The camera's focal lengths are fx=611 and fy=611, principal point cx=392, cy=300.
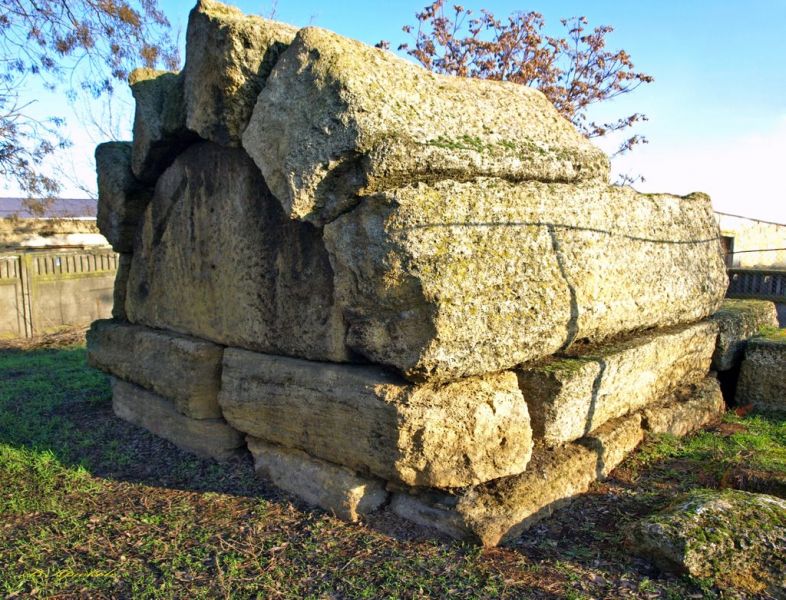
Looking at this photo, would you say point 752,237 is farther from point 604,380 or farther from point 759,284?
point 604,380

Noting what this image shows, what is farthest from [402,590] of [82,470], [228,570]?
[82,470]

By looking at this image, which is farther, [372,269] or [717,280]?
[717,280]

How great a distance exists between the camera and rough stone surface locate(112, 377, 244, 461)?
3.65 metres

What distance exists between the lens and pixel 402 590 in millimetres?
2314

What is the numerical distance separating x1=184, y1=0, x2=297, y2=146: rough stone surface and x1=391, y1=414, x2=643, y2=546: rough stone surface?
2168 mm

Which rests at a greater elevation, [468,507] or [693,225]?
[693,225]

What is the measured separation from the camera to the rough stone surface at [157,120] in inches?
152

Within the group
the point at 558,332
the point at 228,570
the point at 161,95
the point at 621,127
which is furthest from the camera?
the point at 621,127

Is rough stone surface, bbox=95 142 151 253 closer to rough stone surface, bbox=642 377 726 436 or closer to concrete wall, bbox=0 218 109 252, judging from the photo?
rough stone surface, bbox=642 377 726 436

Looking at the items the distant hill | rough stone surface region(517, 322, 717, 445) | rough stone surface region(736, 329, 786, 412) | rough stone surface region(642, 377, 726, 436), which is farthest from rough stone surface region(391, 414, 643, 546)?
the distant hill

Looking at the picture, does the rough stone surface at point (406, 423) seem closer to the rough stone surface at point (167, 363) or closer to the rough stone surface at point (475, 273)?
the rough stone surface at point (475, 273)

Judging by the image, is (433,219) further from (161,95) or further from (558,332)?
(161,95)

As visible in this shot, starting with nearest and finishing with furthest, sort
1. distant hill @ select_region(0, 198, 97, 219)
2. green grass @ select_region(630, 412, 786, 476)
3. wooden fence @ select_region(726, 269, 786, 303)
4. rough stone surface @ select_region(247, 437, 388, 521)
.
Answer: rough stone surface @ select_region(247, 437, 388, 521)
green grass @ select_region(630, 412, 786, 476)
wooden fence @ select_region(726, 269, 786, 303)
distant hill @ select_region(0, 198, 97, 219)

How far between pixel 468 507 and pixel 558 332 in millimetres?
956
